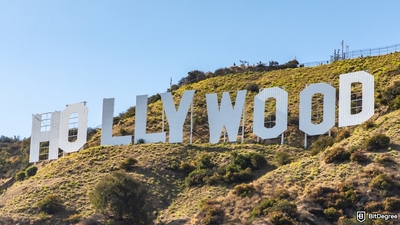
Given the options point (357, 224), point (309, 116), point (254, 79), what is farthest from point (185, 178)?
point (254, 79)

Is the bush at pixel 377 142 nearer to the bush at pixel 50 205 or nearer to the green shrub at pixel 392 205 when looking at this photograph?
the green shrub at pixel 392 205

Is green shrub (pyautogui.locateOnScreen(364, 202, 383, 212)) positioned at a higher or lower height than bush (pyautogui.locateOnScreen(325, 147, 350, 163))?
lower

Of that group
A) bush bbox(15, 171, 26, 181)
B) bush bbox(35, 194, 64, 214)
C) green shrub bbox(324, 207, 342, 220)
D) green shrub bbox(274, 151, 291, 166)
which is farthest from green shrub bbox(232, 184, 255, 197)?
bush bbox(15, 171, 26, 181)

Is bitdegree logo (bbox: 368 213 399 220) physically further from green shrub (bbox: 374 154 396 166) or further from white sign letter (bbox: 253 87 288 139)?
white sign letter (bbox: 253 87 288 139)

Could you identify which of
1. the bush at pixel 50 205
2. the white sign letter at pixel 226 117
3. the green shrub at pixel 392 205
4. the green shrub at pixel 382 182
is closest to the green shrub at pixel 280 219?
the green shrub at pixel 392 205

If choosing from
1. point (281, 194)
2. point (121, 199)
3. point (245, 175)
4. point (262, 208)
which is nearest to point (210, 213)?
point (262, 208)

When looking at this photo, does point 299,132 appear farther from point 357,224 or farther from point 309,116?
point 357,224
